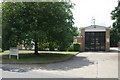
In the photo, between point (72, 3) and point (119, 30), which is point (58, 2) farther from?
point (119, 30)

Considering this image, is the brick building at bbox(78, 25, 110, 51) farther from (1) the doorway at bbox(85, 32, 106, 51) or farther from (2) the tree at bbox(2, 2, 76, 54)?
(2) the tree at bbox(2, 2, 76, 54)

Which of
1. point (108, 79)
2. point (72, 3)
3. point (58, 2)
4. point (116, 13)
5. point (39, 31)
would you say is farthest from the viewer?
point (116, 13)

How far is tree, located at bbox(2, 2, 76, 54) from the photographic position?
2114 centimetres

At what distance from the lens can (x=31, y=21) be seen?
21.6 m

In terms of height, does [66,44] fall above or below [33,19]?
below

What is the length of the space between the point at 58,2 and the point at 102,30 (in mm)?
20027

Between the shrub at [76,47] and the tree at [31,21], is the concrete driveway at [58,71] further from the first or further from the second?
the shrub at [76,47]

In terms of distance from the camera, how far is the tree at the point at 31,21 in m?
21.1

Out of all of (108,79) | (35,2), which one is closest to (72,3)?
(35,2)

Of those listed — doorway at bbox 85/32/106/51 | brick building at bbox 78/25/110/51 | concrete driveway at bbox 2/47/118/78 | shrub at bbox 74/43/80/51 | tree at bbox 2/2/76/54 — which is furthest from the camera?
doorway at bbox 85/32/106/51

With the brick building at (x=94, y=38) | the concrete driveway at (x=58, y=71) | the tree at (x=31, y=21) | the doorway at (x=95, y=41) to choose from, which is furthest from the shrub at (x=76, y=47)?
the concrete driveway at (x=58, y=71)

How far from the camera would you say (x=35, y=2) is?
71.5 feet

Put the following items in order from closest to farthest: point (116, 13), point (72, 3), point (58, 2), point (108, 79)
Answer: point (108, 79) < point (58, 2) < point (72, 3) < point (116, 13)

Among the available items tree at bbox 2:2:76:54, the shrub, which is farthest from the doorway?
tree at bbox 2:2:76:54
